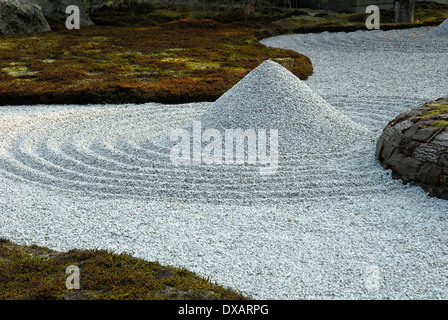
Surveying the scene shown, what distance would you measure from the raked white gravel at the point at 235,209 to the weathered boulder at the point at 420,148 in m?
0.21

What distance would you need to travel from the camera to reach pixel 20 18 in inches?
888

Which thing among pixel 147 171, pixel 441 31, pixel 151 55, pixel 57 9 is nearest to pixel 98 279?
pixel 147 171

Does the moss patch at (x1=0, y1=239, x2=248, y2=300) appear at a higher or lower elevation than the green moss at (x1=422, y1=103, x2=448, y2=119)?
lower

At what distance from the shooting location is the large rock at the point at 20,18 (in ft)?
72.0

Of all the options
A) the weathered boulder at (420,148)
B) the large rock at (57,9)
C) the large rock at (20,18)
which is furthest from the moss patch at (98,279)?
the large rock at (57,9)

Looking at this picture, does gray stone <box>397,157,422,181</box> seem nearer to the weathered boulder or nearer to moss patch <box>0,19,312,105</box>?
the weathered boulder

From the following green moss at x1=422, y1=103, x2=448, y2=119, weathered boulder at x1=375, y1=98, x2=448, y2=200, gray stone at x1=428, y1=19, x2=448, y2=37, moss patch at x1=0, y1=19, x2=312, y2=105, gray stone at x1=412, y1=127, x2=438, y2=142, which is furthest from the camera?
gray stone at x1=428, y1=19, x2=448, y2=37

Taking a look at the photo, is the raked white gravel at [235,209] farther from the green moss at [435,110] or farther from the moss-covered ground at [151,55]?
the moss-covered ground at [151,55]

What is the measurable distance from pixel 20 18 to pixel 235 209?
2071 cm

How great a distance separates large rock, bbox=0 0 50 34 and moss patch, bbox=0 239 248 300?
20424 mm

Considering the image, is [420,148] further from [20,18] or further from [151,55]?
[20,18]

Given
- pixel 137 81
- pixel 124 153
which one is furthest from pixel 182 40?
pixel 124 153

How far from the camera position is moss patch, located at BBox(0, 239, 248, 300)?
3885 mm

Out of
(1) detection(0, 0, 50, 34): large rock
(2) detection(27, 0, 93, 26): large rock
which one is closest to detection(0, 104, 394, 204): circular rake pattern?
(1) detection(0, 0, 50, 34): large rock
